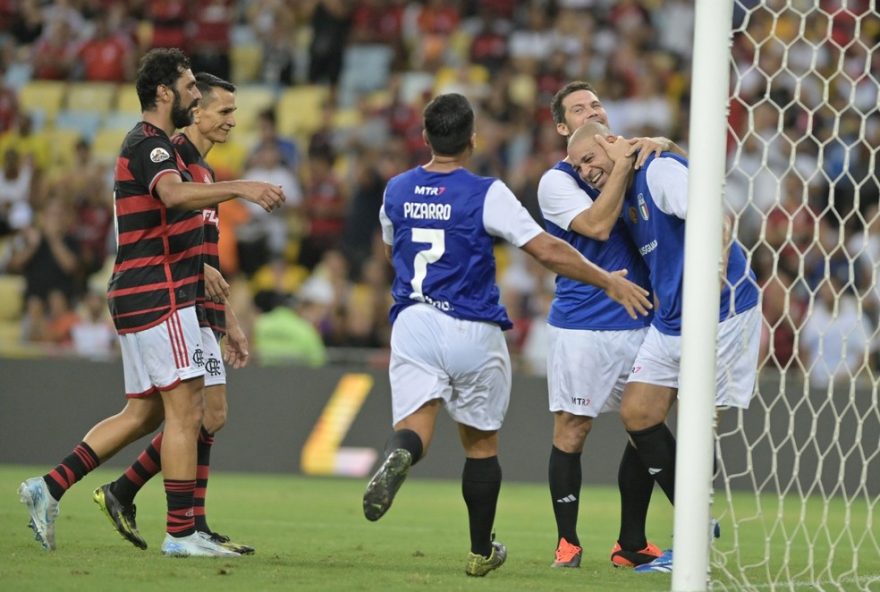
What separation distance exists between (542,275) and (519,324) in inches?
24.0

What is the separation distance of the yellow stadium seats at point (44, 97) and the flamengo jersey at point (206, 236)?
11761mm

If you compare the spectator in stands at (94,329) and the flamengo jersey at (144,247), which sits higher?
the flamengo jersey at (144,247)

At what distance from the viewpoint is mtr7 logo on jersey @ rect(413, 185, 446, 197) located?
626cm

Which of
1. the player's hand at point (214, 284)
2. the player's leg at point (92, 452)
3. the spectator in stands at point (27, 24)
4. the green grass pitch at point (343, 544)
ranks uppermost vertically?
the spectator in stands at point (27, 24)

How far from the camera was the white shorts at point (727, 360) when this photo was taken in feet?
22.0

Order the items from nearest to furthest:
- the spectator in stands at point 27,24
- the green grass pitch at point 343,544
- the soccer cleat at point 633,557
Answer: the green grass pitch at point 343,544
the soccer cleat at point 633,557
the spectator in stands at point 27,24

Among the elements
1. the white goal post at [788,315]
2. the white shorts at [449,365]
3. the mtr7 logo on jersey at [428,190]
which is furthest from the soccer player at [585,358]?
the mtr7 logo on jersey at [428,190]

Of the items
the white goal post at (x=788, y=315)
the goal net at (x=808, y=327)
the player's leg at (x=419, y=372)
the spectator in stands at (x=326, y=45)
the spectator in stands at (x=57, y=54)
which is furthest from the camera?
the spectator in stands at (x=57, y=54)

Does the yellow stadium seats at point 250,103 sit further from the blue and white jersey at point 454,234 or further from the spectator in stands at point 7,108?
the blue and white jersey at point 454,234

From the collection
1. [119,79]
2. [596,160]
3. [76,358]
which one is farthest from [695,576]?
[119,79]

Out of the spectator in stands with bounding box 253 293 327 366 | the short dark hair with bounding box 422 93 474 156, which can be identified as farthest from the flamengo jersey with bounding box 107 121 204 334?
the spectator in stands with bounding box 253 293 327 366

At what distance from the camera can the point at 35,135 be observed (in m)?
17.9

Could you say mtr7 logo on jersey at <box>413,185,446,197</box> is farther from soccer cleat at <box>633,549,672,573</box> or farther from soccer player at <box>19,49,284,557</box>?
soccer cleat at <box>633,549,672,573</box>

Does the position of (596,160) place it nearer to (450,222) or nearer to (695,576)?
(450,222)
